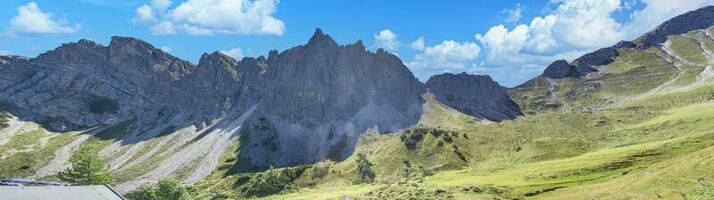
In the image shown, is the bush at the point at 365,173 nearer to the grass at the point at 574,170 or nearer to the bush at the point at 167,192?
the grass at the point at 574,170

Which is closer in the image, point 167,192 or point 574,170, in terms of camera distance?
point 574,170

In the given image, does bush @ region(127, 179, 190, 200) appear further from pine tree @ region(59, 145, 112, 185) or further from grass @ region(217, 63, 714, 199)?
grass @ region(217, 63, 714, 199)

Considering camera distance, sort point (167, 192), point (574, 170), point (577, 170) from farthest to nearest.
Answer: point (167, 192), point (574, 170), point (577, 170)

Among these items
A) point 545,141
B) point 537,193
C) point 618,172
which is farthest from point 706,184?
point 545,141

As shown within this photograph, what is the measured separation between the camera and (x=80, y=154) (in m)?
177

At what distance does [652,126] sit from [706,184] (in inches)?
4893

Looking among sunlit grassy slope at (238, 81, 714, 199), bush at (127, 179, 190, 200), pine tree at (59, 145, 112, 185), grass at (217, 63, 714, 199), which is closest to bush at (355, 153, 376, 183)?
grass at (217, 63, 714, 199)

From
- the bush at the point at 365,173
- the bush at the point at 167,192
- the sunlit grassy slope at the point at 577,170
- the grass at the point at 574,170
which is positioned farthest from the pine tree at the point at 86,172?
the bush at the point at 365,173

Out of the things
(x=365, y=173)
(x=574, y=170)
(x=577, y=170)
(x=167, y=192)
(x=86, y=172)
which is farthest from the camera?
(x=365, y=173)

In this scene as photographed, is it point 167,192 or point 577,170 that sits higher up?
point 577,170

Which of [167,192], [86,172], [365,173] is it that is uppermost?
[86,172]

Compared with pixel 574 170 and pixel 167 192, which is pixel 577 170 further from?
pixel 167 192

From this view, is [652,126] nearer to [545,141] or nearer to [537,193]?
[545,141]

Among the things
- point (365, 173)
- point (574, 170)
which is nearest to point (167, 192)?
point (365, 173)
